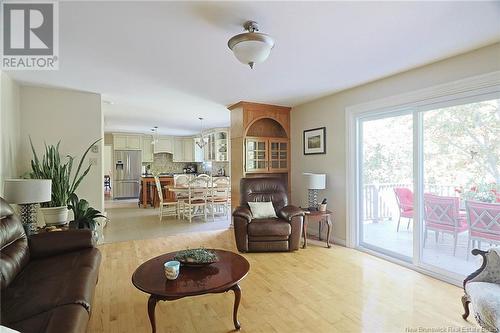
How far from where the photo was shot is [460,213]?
2.84 meters

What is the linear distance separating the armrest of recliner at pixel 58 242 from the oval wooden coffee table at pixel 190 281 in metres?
0.78

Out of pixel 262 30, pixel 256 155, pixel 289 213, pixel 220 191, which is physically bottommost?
pixel 289 213

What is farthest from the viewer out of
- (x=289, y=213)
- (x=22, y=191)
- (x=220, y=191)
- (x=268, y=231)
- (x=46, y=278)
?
(x=220, y=191)

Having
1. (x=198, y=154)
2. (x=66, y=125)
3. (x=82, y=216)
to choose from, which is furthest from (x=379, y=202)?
(x=198, y=154)

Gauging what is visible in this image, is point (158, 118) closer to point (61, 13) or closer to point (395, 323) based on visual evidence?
point (61, 13)

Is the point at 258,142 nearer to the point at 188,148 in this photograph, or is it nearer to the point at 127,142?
the point at 188,148

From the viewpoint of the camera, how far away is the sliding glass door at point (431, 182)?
8.64 feet

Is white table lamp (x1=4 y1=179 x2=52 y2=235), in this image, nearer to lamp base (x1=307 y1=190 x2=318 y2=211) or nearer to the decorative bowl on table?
the decorative bowl on table

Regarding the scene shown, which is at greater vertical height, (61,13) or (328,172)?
(61,13)

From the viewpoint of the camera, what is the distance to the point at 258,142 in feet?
16.7

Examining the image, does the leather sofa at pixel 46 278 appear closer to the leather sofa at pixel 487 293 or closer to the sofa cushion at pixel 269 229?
the sofa cushion at pixel 269 229

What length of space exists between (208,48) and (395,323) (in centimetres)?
288

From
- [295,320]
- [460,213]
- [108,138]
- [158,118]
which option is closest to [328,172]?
[460,213]

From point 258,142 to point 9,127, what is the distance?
3639 mm
